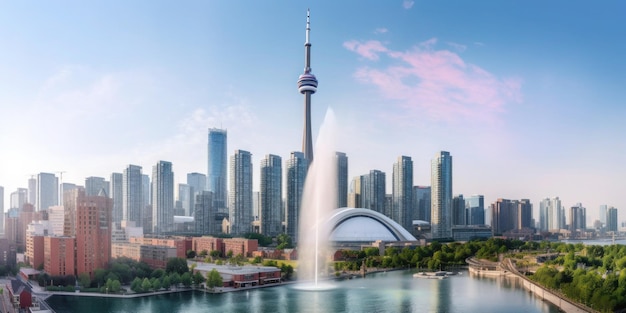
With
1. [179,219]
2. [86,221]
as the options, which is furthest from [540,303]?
[179,219]

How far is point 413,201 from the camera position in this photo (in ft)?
176

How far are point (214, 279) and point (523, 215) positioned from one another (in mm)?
55776

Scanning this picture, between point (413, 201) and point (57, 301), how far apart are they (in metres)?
40.4

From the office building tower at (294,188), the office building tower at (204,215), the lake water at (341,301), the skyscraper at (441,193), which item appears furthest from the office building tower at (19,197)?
→ the skyscraper at (441,193)

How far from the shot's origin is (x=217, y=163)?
7681 centimetres

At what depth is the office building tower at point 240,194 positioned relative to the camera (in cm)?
4784

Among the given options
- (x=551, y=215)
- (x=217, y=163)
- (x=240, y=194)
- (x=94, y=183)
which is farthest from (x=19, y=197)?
(x=551, y=215)

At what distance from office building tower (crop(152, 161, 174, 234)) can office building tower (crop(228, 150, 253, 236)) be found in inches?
343

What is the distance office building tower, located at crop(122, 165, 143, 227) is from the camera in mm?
53031

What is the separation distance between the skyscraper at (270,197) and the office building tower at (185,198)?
102ft

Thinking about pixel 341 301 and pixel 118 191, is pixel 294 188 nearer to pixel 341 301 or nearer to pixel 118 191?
pixel 118 191

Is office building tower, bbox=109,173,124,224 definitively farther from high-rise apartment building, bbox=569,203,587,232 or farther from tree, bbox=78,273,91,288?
high-rise apartment building, bbox=569,203,587,232

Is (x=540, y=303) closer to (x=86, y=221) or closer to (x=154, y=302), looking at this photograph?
(x=154, y=302)

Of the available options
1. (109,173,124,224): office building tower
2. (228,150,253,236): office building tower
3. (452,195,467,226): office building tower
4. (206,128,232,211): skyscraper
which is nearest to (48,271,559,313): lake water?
(228,150,253,236): office building tower
